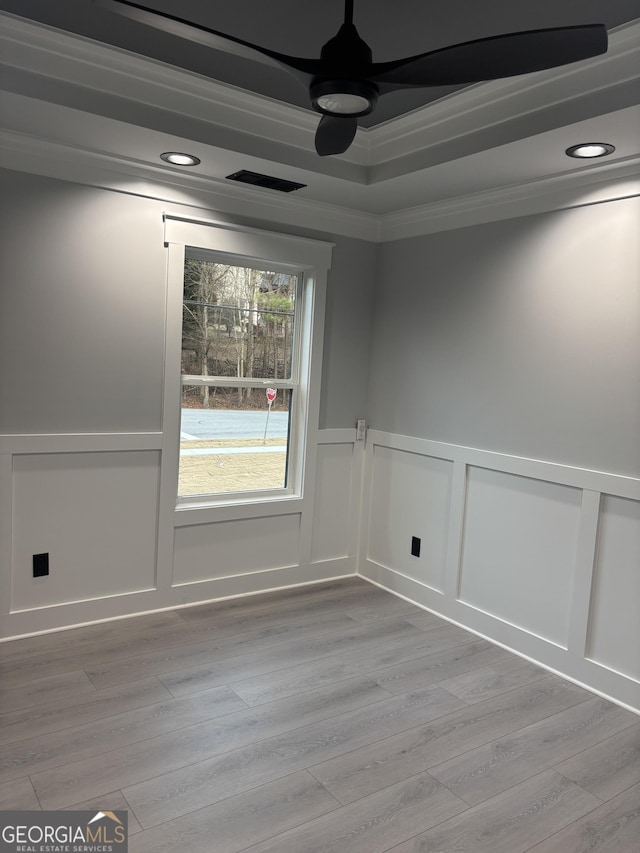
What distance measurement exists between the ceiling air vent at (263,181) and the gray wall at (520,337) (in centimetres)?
90

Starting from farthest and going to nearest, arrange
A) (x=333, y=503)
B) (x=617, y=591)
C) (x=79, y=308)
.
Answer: (x=333, y=503), (x=79, y=308), (x=617, y=591)

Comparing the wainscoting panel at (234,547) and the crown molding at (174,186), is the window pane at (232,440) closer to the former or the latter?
the wainscoting panel at (234,547)

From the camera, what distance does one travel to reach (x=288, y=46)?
2.42 metres

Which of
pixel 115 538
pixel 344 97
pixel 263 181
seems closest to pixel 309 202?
pixel 263 181

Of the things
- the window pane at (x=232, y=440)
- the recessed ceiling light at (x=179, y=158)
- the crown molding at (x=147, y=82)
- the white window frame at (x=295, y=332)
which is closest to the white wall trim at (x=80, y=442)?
the white window frame at (x=295, y=332)

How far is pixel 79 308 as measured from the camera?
3.05m

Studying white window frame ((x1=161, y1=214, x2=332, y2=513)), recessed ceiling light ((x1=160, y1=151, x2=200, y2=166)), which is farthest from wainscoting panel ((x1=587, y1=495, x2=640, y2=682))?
recessed ceiling light ((x1=160, y1=151, x2=200, y2=166))

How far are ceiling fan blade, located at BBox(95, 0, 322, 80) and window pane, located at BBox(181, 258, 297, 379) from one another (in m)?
1.94

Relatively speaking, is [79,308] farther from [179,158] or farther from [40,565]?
[40,565]

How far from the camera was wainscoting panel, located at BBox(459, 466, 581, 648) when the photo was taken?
2.99m

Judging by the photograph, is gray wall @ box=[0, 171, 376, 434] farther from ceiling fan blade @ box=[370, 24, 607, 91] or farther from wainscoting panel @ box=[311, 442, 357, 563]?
ceiling fan blade @ box=[370, 24, 607, 91]

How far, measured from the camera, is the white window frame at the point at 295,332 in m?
3.31

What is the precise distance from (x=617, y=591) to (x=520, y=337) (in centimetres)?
128

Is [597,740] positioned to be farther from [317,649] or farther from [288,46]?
[288,46]
